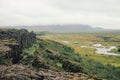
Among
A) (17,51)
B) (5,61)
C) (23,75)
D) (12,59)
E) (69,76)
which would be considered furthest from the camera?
(17,51)

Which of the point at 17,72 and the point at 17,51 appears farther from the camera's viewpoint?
the point at 17,51

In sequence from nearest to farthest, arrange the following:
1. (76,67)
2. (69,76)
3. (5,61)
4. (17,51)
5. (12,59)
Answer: (69,76), (5,61), (12,59), (17,51), (76,67)

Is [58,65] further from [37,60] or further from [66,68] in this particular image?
[37,60]

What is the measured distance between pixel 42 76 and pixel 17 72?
5541 mm

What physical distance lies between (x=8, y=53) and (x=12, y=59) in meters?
3.03

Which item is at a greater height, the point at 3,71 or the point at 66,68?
the point at 3,71

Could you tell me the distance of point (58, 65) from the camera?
331ft

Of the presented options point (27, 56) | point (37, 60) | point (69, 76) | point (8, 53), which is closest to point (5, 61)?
point (8, 53)

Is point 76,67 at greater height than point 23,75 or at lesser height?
lesser

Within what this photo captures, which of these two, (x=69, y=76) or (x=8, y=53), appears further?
(x=8, y=53)

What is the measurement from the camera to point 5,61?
3322 inches

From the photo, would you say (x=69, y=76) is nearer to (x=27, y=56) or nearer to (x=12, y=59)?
(x=12, y=59)

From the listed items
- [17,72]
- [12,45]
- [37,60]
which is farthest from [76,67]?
[17,72]

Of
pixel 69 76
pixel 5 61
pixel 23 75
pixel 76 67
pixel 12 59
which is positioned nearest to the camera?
pixel 23 75
